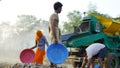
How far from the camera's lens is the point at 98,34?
1260 centimetres

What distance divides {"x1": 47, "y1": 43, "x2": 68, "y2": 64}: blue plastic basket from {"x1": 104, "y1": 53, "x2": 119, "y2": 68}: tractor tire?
2.28m

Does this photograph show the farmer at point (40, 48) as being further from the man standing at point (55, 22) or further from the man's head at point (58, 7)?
the man's head at point (58, 7)

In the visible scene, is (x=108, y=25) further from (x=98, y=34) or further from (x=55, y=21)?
(x=55, y=21)

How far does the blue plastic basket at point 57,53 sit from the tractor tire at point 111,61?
2.28m

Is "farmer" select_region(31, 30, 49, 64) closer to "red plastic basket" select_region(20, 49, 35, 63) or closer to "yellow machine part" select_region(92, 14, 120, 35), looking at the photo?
"red plastic basket" select_region(20, 49, 35, 63)

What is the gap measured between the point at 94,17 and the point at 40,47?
2.74 meters

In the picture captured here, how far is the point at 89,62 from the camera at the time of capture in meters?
8.66

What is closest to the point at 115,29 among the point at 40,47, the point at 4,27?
the point at 40,47

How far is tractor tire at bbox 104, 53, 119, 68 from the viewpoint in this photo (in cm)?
1112

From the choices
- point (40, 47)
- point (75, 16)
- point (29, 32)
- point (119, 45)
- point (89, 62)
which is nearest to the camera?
point (89, 62)

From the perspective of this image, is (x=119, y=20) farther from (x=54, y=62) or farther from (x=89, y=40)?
(x=54, y=62)

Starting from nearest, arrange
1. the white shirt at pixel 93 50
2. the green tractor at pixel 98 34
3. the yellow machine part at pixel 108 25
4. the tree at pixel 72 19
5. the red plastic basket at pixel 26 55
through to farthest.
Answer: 1. the white shirt at pixel 93 50
2. the red plastic basket at pixel 26 55
3. the green tractor at pixel 98 34
4. the yellow machine part at pixel 108 25
5. the tree at pixel 72 19

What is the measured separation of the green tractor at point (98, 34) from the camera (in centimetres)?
1255

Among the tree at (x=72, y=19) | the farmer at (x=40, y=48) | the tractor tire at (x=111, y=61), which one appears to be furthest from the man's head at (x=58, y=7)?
the tree at (x=72, y=19)
